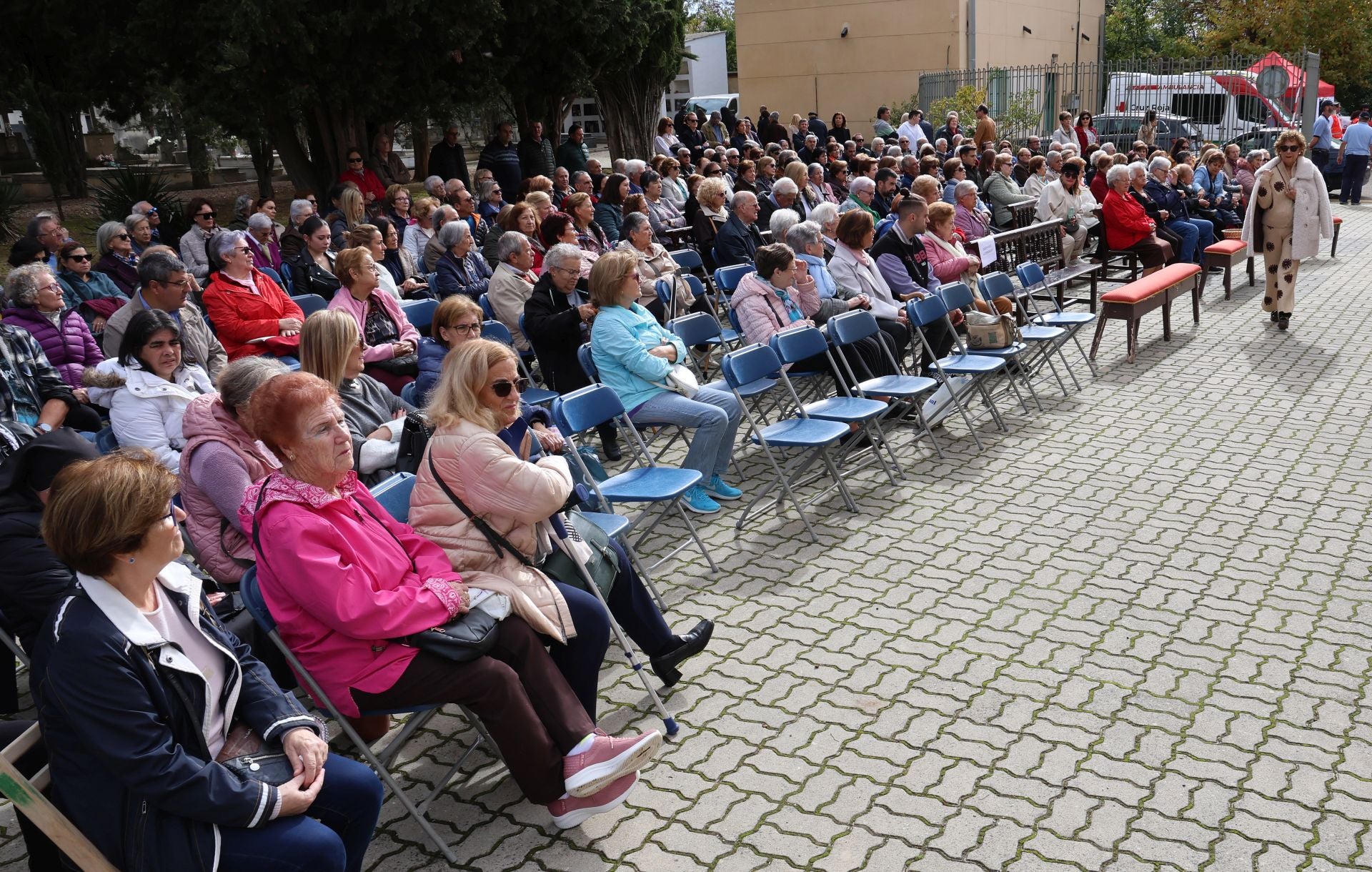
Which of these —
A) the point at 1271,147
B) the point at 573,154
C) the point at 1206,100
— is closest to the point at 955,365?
the point at 573,154

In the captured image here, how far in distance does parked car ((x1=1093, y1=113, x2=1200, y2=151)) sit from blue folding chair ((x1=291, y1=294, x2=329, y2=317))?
62.2 feet

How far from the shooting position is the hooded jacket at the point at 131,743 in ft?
7.86

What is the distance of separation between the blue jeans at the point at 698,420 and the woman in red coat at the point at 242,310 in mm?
2376

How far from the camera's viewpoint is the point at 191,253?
9.30m

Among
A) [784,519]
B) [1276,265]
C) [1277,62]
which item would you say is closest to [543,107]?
[1276,265]

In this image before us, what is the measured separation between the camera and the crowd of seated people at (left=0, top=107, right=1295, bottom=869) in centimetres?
252

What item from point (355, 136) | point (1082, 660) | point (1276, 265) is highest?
point (355, 136)

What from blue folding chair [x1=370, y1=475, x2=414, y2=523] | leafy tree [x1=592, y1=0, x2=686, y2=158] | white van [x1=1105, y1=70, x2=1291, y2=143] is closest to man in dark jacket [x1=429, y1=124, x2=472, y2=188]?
leafy tree [x1=592, y1=0, x2=686, y2=158]

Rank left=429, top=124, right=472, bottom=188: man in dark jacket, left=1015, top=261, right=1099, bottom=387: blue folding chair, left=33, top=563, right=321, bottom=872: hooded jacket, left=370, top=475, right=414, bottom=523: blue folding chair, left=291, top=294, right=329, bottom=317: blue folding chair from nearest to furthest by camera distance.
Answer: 1. left=33, top=563, right=321, bottom=872: hooded jacket
2. left=370, top=475, right=414, bottom=523: blue folding chair
3. left=291, top=294, right=329, bottom=317: blue folding chair
4. left=1015, top=261, right=1099, bottom=387: blue folding chair
5. left=429, top=124, right=472, bottom=188: man in dark jacket

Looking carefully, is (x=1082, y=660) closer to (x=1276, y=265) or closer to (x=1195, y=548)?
(x=1195, y=548)

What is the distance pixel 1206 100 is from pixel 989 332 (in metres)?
21.3

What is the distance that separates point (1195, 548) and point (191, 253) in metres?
8.15

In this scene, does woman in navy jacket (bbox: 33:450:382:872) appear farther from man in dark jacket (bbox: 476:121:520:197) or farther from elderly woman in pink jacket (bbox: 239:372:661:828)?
man in dark jacket (bbox: 476:121:520:197)

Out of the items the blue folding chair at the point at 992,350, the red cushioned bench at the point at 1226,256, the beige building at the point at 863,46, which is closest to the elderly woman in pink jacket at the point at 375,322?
the blue folding chair at the point at 992,350
